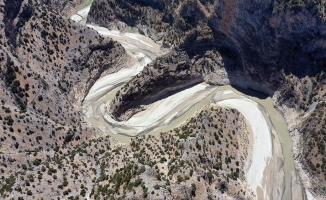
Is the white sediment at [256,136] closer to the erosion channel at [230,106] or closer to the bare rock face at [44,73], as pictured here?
the erosion channel at [230,106]

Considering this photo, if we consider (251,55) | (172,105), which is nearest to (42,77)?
(172,105)

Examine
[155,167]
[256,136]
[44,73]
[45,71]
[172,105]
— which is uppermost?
[256,136]

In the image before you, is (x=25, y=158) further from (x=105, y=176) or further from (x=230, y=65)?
(x=230, y=65)

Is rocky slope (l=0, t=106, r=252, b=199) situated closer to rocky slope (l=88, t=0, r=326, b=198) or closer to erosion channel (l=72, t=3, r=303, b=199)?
erosion channel (l=72, t=3, r=303, b=199)

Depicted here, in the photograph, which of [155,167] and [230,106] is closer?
[155,167]

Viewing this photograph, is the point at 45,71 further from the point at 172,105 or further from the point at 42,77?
the point at 172,105

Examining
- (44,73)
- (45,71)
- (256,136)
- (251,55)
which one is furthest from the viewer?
(251,55)

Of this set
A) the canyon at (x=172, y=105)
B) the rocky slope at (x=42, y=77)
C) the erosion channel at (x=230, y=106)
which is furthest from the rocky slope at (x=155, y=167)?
the erosion channel at (x=230, y=106)

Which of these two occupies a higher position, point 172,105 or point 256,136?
point 256,136

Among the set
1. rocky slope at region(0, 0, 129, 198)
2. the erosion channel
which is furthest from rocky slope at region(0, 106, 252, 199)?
the erosion channel
